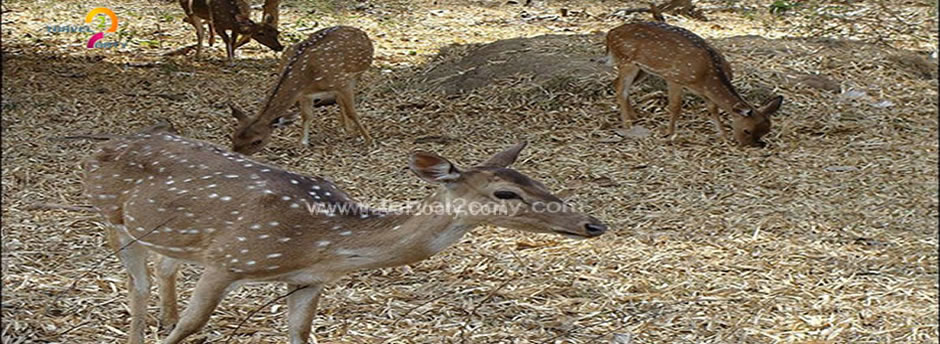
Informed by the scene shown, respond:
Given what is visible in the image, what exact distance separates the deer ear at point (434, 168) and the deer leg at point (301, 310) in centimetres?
64

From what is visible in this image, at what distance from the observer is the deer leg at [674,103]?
26.7ft

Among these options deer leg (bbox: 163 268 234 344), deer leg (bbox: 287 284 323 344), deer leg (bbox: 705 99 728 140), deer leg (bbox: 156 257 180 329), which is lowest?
deer leg (bbox: 705 99 728 140)

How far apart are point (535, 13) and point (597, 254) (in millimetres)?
7986

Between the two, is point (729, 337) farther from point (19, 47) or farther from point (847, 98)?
point (19, 47)

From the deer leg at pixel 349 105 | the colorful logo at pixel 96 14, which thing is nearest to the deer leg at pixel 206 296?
the deer leg at pixel 349 105

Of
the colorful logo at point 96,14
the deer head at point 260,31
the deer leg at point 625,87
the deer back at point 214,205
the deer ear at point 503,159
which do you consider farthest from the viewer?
the colorful logo at point 96,14

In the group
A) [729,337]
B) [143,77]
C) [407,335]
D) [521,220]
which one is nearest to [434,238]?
[521,220]

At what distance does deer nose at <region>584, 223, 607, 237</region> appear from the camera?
3.30 meters

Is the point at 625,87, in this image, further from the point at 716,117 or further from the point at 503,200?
the point at 503,200

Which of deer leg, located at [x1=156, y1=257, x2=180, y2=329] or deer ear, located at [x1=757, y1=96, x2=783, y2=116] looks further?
deer ear, located at [x1=757, y1=96, x2=783, y2=116]

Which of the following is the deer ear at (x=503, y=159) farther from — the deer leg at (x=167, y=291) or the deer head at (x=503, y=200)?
the deer leg at (x=167, y=291)

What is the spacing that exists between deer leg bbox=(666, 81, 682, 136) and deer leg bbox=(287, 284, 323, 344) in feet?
15.9

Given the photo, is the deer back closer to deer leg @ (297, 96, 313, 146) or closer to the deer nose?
the deer nose

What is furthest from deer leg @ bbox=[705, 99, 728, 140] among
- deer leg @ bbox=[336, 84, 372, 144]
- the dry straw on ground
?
deer leg @ bbox=[336, 84, 372, 144]
